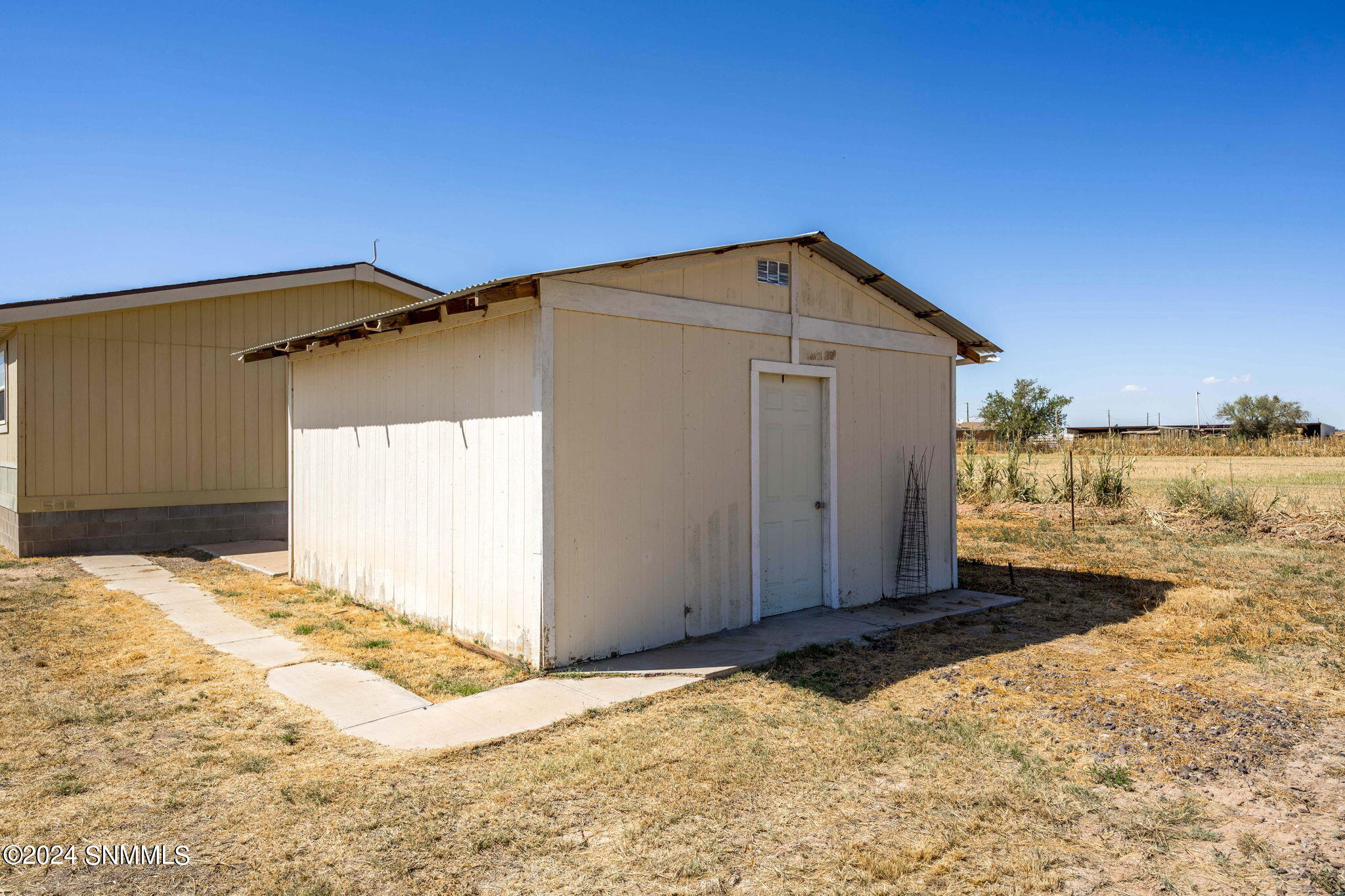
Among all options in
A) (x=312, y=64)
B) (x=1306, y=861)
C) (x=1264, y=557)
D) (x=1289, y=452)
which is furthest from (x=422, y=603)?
(x=1289, y=452)

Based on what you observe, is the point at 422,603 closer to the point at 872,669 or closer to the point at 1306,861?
the point at 872,669

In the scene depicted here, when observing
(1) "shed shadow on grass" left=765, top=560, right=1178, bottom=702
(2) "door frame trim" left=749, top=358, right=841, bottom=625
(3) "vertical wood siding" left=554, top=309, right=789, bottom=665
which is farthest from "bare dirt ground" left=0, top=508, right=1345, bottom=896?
(2) "door frame trim" left=749, top=358, right=841, bottom=625

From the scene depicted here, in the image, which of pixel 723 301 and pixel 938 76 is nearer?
pixel 723 301

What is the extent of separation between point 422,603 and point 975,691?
442 centimetres

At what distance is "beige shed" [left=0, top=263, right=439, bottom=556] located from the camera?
419 inches

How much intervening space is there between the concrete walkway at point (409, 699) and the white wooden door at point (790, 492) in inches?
76.8

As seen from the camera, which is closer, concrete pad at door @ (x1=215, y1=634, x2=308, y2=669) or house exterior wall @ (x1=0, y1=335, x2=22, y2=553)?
concrete pad at door @ (x1=215, y1=634, x2=308, y2=669)

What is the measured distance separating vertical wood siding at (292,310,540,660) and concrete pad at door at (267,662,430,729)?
884 mm

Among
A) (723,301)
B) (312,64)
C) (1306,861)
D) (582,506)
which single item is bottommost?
(1306,861)

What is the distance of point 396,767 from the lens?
3.75 m

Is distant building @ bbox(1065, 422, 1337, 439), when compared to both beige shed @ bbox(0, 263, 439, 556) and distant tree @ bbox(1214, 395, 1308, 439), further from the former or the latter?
beige shed @ bbox(0, 263, 439, 556)

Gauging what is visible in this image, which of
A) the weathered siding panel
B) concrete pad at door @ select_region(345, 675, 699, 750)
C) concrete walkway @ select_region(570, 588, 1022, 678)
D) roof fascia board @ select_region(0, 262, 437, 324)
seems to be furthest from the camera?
roof fascia board @ select_region(0, 262, 437, 324)

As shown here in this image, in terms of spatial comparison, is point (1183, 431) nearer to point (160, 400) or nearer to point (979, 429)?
point (979, 429)

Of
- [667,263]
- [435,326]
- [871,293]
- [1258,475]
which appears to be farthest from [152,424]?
[1258,475]
